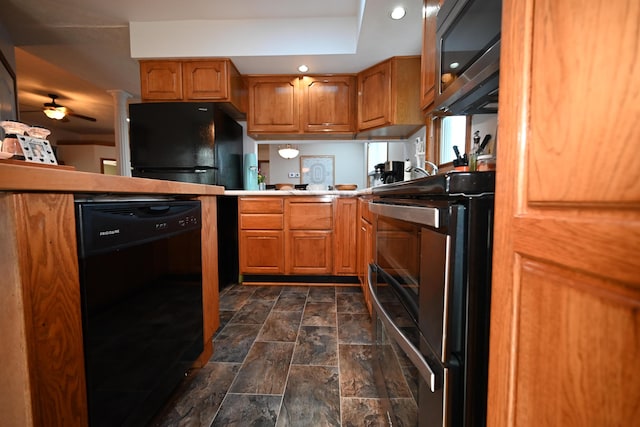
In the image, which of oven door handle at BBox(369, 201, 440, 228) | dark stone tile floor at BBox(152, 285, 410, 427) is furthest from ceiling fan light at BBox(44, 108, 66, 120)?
oven door handle at BBox(369, 201, 440, 228)

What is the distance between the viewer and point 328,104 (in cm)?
298

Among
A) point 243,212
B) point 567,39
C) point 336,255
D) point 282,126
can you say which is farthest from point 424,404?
point 282,126

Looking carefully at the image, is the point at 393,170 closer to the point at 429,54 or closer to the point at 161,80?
the point at 429,54

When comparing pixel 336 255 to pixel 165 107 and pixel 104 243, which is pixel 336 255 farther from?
pixel 165 107

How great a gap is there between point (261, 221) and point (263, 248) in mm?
279

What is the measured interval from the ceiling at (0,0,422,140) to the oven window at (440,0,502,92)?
113 centimetres

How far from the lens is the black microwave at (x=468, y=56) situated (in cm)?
85

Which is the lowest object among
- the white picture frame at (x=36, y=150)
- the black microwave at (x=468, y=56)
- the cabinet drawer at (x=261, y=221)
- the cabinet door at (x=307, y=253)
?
the cabinet door at (x=307, y=253)

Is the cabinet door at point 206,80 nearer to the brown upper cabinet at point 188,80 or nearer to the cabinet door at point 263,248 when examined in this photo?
the brown upper cabinet at point 188,80

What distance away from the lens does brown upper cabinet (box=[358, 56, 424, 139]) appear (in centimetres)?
257

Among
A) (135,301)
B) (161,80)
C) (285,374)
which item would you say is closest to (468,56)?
(135,301)

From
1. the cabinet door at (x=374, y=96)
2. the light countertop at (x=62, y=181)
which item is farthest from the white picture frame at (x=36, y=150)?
the cabinet door at (x=374, y=96)

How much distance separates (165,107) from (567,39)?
10.0ft

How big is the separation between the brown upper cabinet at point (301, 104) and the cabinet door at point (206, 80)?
1.31ft
